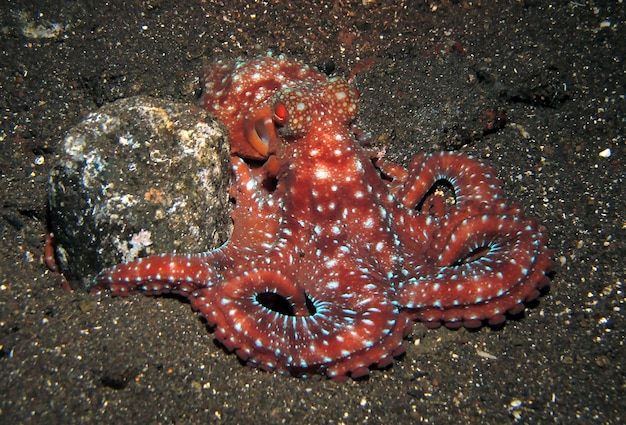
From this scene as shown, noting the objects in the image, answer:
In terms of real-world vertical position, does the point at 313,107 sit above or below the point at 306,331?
above

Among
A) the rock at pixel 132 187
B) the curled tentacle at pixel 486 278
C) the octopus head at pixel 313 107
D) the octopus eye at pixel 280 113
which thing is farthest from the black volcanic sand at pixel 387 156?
the octopus eye at pixel 280 113

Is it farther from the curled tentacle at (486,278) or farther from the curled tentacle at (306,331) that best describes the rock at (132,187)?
the curled tentacle at (486,278)

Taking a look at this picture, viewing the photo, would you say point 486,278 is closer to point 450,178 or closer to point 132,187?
point 450,178

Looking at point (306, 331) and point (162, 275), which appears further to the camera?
point (162, 275)

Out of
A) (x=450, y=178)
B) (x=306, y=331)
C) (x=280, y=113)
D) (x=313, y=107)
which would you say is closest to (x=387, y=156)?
(x=450, y=178)

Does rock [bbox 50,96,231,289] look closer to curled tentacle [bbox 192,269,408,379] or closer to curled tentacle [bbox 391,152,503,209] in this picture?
curled tentacle [bbox 192,269,408,379]

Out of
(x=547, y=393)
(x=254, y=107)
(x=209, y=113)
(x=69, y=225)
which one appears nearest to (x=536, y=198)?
(x=547, y=393)
